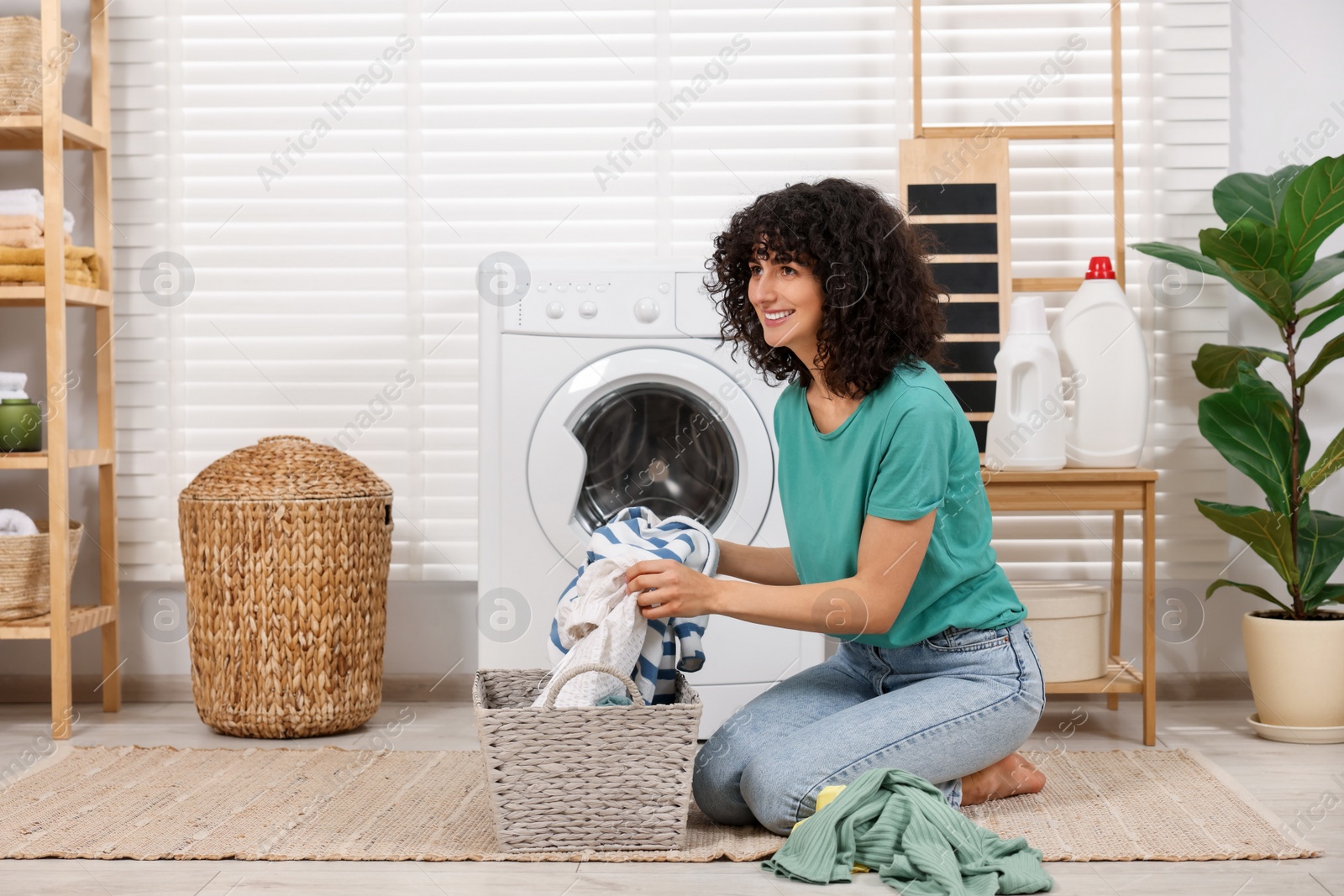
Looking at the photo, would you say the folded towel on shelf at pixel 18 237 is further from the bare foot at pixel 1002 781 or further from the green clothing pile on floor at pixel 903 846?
the bare foot at pixel 1002 781

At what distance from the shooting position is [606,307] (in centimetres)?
216

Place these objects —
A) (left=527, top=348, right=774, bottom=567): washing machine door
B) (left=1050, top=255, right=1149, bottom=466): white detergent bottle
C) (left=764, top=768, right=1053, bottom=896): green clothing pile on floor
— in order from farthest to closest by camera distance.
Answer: (left=1050, top=255, right=1149, bottom=466): white detergent bottle < (left=527, top=348, right=774, bottom=567): washing machine door < (left=764, top=768, right=1053, bottom=896): green clothing pile on floor

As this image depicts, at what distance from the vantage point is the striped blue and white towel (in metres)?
1.48

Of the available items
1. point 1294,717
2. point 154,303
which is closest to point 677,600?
point 1294,717

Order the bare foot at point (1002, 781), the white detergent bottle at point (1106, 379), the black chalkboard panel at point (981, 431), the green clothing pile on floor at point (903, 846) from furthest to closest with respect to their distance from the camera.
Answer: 1. the black chalkboard panel at point (981, 431)
2. the white detergent bottle at point (1106, 379)
3. the bare foot at point (1002, 781)
4. the green clothing pile on floor at point (903, 846)

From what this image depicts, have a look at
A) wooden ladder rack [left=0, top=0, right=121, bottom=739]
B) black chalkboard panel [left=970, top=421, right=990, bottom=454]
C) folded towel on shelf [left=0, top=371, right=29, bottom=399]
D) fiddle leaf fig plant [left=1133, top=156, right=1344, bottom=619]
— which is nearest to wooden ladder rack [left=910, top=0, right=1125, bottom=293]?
fiddle leaf fig plant [left=1133, top=156, right=1344, bottom=619]

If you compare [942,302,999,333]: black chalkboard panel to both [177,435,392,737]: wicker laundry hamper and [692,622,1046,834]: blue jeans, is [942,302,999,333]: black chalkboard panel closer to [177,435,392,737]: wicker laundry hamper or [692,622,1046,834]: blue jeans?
[692,622,1046,834]: blue jeans

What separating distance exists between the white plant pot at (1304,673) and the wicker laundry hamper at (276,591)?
178 centimetres

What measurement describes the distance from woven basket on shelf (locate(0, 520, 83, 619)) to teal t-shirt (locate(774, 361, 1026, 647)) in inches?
62.8

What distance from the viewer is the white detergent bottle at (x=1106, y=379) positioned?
224 centimetres

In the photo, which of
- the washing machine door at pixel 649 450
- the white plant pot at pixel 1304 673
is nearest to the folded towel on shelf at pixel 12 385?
the washing machine door at pixel 649 450

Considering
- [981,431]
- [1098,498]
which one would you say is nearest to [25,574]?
[981,431]

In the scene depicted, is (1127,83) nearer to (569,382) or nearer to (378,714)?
(569,382)

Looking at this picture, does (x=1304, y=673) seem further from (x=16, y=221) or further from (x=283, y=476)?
(x=16, y=221)
